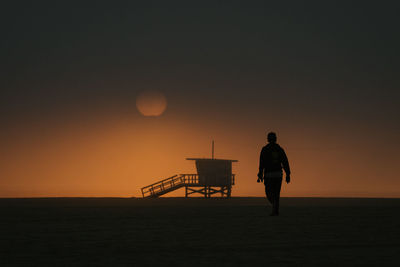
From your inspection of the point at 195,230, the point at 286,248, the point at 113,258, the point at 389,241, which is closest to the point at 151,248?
the point at 113,258

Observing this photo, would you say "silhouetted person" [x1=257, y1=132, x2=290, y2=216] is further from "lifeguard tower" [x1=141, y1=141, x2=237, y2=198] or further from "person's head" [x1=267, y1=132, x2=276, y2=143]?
"lifeguard tower" [x1=141, y1=141, x2=237, y2=198]

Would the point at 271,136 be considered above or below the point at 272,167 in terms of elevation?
above

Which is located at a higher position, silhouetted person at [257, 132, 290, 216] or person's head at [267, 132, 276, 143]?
person's head at [267, 132, 276, 143]

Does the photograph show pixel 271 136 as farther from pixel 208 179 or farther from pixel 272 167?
pixel 208 179

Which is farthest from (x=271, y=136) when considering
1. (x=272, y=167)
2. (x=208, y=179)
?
(x=208, y=179)

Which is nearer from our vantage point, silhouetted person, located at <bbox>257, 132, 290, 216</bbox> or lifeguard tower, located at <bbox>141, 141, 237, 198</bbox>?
silhouetted person, located at <bbox>257, 132, 290, 216</bbox>

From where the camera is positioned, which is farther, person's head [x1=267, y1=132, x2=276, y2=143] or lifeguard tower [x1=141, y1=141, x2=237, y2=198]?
lifeguard tower [x1=141, y1=141, x2=237, y2=198]

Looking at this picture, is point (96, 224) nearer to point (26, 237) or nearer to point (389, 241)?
point (26, 237)

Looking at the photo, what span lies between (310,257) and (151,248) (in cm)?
201

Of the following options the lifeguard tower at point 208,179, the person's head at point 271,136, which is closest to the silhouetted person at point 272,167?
the person's head at point 271,136

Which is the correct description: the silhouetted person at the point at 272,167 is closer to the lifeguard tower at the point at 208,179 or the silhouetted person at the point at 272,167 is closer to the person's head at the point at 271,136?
the person's head at the point at 271,136

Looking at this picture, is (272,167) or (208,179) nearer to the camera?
(272,167)

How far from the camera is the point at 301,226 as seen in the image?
1005 centimetres

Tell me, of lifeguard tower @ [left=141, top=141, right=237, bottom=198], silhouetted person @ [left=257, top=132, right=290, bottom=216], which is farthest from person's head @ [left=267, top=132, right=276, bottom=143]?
lifeguard tower @ [left=141, top=141, right=237, bottom=198]
